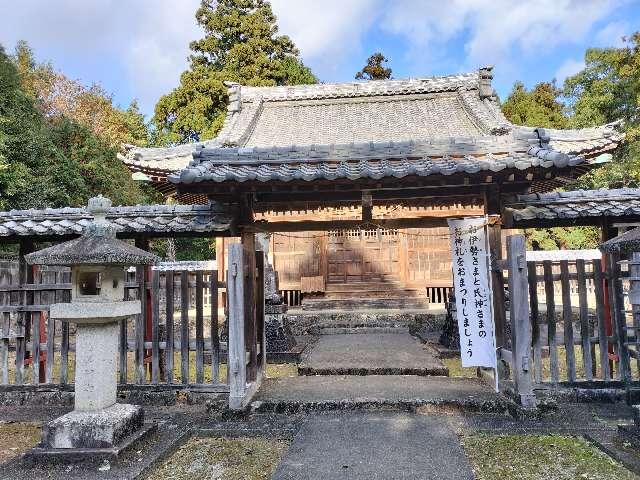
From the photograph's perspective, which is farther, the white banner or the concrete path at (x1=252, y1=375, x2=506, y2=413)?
the white banner

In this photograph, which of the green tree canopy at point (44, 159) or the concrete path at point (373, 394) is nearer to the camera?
the concrete path at point (373, 394)

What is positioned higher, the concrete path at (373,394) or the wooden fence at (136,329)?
the wooden fence at (136,329)

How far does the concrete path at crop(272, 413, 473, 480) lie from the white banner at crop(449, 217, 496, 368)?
1.12m

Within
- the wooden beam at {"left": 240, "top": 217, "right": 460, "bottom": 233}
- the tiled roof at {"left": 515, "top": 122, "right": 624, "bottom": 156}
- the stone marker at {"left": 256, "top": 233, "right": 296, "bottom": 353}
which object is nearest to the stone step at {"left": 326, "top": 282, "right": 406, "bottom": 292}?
the stone marker at {"left": 256, "top": 233, "right": 296, "bottom": 353}

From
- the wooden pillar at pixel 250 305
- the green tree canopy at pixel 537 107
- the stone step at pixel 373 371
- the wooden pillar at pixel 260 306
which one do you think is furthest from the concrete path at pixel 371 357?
the green tree canopy at pixel 537 107

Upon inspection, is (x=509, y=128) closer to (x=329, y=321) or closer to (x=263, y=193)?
(x=329, y=321)

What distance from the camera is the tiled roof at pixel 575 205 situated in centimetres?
653

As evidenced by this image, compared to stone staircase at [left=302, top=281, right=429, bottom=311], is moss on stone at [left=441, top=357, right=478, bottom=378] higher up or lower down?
lower down

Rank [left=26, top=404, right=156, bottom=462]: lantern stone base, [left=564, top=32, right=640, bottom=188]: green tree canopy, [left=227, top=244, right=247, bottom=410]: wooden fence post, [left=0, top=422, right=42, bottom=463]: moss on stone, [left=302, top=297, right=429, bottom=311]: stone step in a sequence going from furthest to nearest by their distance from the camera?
1. [left=564, top=32, right=640, bottom=188]: green tree canopy
2. [left=302, top=297, right=429, bottom=311]: stone step
3. [left=227, top=244, right=247, bottom=410]: wooden fence post
4. [left=0, top=422, right=42, bottom=463]: moss on stone
5. [left=26, top=404, right=156, bottom=462]: lantern stone base

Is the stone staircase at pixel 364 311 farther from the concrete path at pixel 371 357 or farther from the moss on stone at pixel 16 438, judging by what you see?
the moss on stone at pixel 16 438

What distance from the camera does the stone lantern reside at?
4625 millimetres

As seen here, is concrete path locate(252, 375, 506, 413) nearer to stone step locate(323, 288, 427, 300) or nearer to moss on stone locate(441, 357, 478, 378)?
moss on stone locate(441, 357, 478, 378)

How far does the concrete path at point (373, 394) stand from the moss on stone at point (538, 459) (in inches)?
34.3

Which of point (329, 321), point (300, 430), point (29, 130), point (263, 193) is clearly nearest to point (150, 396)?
point (300, 430)
